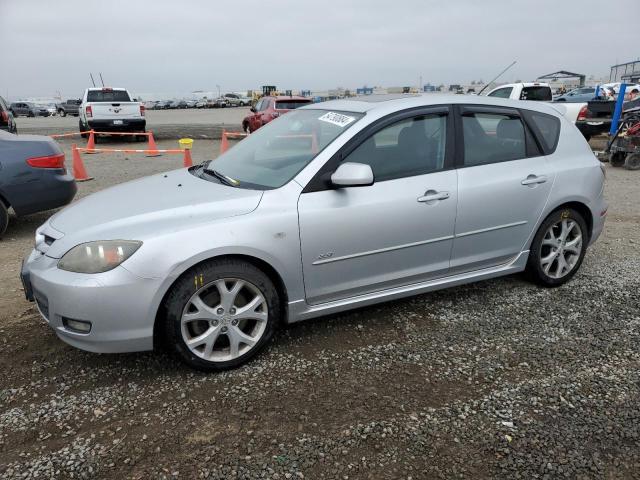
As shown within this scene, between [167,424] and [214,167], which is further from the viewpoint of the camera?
[214,167]

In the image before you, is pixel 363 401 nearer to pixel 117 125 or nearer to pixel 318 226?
pixel 318 226

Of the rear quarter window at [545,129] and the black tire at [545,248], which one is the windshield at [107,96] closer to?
the rear quarter window at [545,129]

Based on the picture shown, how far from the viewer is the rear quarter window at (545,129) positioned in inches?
156

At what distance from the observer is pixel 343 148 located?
127 inches

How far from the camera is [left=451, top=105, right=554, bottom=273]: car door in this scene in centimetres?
359

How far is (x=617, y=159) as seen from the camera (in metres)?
11.0

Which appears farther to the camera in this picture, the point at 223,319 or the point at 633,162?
the point at 633,162

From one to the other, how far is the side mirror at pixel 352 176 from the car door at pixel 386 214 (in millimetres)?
114

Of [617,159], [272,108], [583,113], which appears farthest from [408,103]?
[272,108]

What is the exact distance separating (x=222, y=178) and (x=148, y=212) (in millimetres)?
725

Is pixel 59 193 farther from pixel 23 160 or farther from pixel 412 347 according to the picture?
pixel 412 347

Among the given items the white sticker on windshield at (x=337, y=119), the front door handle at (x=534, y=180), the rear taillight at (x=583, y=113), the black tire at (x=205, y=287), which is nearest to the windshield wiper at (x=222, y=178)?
the black tire at (x=205, y=287)

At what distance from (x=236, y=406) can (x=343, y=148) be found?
1.72m

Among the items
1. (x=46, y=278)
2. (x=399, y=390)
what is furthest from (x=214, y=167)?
(x=399, y=390)
